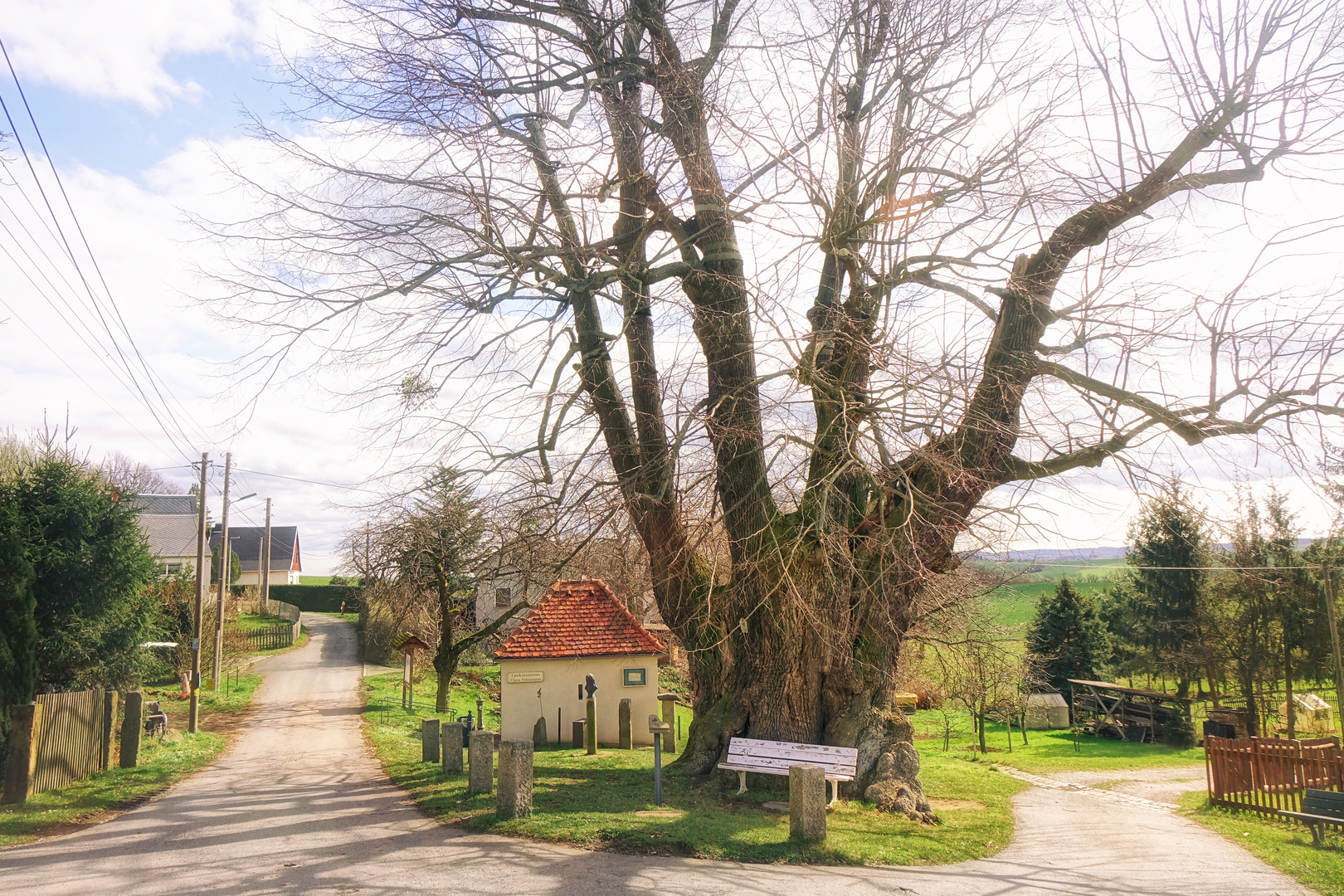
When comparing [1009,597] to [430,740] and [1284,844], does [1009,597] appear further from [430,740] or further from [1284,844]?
[430,740]

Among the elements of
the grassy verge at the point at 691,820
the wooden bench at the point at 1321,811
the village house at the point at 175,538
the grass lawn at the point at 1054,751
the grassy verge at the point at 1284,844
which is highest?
the village house at the point at 175,538

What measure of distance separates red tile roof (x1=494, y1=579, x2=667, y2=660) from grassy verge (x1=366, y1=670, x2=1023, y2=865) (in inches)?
154

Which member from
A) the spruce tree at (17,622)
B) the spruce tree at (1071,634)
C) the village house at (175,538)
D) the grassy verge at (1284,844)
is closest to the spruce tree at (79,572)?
the spruce tree at (17,622)

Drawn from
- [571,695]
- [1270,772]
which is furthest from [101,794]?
[1270,772]

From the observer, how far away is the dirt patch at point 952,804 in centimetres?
1116

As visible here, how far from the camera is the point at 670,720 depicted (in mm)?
17266

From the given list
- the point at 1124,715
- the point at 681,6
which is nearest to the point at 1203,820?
the point at 681,6

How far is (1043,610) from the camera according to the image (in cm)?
3875

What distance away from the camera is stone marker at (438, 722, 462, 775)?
1206 centimetres

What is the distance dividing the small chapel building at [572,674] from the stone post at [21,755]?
792 centimetres

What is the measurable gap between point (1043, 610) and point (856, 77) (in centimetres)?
3470

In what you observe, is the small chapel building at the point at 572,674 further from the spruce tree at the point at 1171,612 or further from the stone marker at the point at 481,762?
the spruce tree at the point at 1171,612

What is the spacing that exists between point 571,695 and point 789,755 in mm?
8341

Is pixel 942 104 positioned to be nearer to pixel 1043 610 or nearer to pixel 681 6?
pixel 681 6
